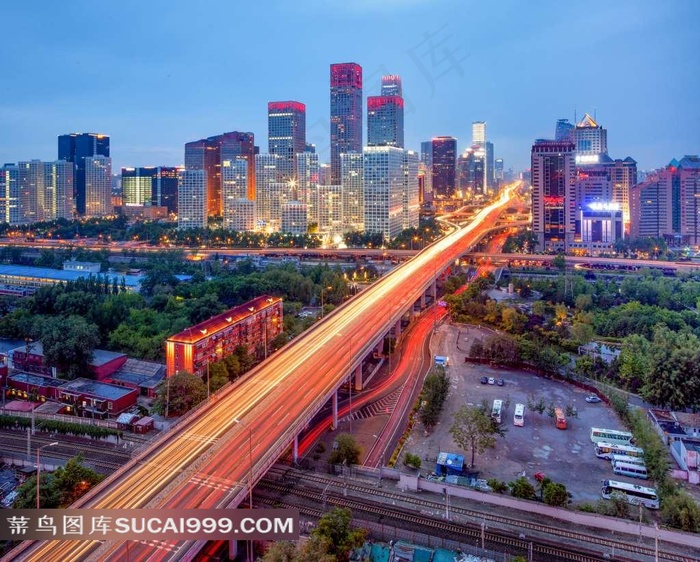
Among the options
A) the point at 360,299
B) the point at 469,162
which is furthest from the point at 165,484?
the point at 469,162

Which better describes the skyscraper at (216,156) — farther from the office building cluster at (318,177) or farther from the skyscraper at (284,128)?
the skyscraper at (284,128)

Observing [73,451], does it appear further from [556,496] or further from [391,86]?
[391,86]

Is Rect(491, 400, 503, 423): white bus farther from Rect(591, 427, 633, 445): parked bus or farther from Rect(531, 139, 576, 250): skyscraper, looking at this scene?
Rect(531, 139, 576, 250): skyscraper

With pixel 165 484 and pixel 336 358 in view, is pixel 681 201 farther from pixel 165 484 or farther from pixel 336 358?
pixel 165 484

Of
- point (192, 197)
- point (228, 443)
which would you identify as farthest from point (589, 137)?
point (228, 443)

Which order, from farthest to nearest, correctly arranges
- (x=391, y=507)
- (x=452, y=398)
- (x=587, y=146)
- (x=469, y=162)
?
(x=469, y=162) → (x=587, y=146) → (x=452, y=398) → (x=391, y=507)

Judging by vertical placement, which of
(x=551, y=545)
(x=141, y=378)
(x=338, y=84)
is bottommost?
(x=551, y=545)

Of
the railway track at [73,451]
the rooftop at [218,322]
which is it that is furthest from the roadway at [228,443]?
the railway track at [73,451]

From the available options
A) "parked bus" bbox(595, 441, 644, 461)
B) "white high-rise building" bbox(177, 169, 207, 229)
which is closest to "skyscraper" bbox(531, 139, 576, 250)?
"white high-rise building" bbox(177, 169, 207, 229)

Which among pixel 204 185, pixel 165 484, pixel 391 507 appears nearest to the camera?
pixel 165 484
